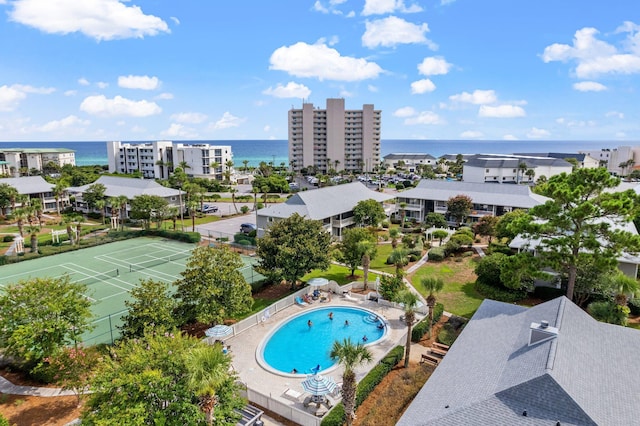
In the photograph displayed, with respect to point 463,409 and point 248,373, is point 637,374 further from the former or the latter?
point 248,373

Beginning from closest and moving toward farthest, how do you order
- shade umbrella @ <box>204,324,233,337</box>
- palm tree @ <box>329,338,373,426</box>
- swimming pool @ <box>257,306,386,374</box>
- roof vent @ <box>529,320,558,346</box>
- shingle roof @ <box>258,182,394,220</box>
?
roof vent @ <box>529,320,558,346</box>, palm tree @ <box>329,338,373,426</box>, swimming pool @ <box>257,306,386,374</box>, shade umbrella @ <box>204,324,233,337</box>, shingle roof @ <box>258,182,394,220</box>

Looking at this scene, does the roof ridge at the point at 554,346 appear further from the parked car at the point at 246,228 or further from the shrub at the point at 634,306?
the parked car at the point at 246,228

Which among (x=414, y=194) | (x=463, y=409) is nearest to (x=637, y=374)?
(x=463, y=409)

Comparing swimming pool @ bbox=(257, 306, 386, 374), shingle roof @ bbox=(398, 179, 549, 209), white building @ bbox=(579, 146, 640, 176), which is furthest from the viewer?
white building @ bbox=(579, 146, 640, 176)

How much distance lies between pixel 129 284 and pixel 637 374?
3939 cm

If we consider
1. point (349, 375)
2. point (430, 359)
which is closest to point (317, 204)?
point (430, 359)

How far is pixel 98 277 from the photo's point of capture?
41438 millimetres

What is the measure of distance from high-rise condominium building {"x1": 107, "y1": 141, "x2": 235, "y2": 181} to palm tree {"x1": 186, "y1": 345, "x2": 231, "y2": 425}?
10232cm

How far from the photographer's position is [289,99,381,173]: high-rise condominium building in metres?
143

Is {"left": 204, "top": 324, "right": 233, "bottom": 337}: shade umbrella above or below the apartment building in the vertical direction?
below

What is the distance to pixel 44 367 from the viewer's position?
72.2 ft

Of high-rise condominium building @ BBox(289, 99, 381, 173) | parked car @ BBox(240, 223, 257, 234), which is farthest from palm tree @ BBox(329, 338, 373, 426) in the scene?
high-rise condominium building @ BBox(289, 99, 381, 173)

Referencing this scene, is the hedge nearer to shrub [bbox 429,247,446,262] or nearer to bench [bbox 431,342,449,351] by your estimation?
bench [bbox 431,342,449,351]

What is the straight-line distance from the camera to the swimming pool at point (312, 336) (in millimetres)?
26797
